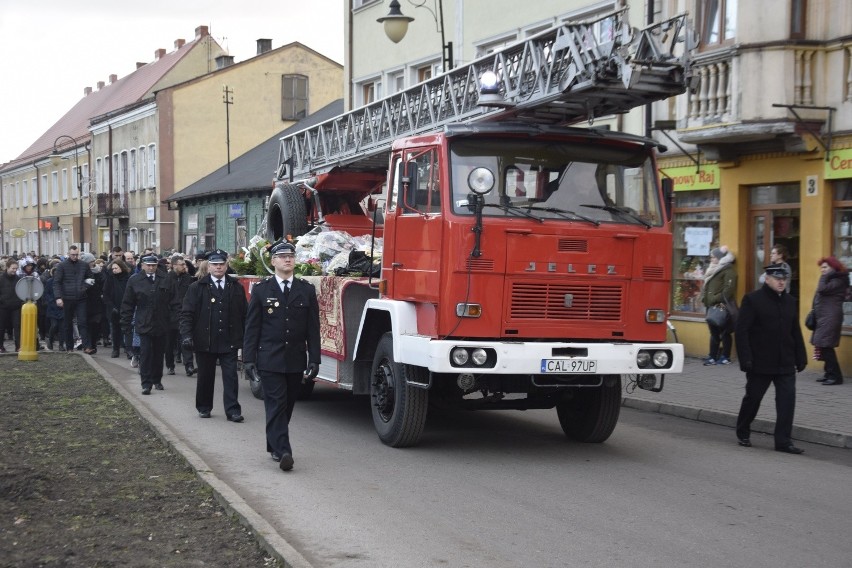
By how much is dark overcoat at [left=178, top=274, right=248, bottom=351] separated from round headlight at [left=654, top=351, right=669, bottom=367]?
183 inches

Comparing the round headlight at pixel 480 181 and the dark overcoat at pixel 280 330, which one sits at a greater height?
the round headlight at pixel 480 181

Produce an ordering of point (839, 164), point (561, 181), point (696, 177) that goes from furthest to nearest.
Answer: point (696, 177) → point (839, 164) → point (561, 181)

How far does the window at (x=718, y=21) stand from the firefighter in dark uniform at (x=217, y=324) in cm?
933

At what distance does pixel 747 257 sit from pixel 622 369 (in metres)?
9.60

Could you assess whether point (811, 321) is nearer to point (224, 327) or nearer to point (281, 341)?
point (224, 327)

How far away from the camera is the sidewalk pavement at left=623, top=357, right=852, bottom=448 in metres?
11.7

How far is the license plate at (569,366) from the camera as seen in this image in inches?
375

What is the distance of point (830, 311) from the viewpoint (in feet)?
50.7

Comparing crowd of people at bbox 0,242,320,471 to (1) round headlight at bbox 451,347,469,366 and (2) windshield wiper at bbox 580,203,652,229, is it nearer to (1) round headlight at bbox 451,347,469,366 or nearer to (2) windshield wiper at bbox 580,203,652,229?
(1) round headlight at bbox 451,347,469,366

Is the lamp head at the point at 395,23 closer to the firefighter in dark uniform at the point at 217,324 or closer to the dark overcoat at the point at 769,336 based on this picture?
the firefighter in dark uniform at the point at 217,324

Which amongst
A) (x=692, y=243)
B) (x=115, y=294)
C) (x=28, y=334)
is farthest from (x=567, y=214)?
(x=115, y=294)

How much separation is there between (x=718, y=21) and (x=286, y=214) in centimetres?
761

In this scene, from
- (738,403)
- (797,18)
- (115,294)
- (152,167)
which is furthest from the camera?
(152,167)

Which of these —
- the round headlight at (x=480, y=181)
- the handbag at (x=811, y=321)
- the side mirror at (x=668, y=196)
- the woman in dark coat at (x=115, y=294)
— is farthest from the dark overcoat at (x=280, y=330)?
the woman in dark coat at (x=115, y=294)
